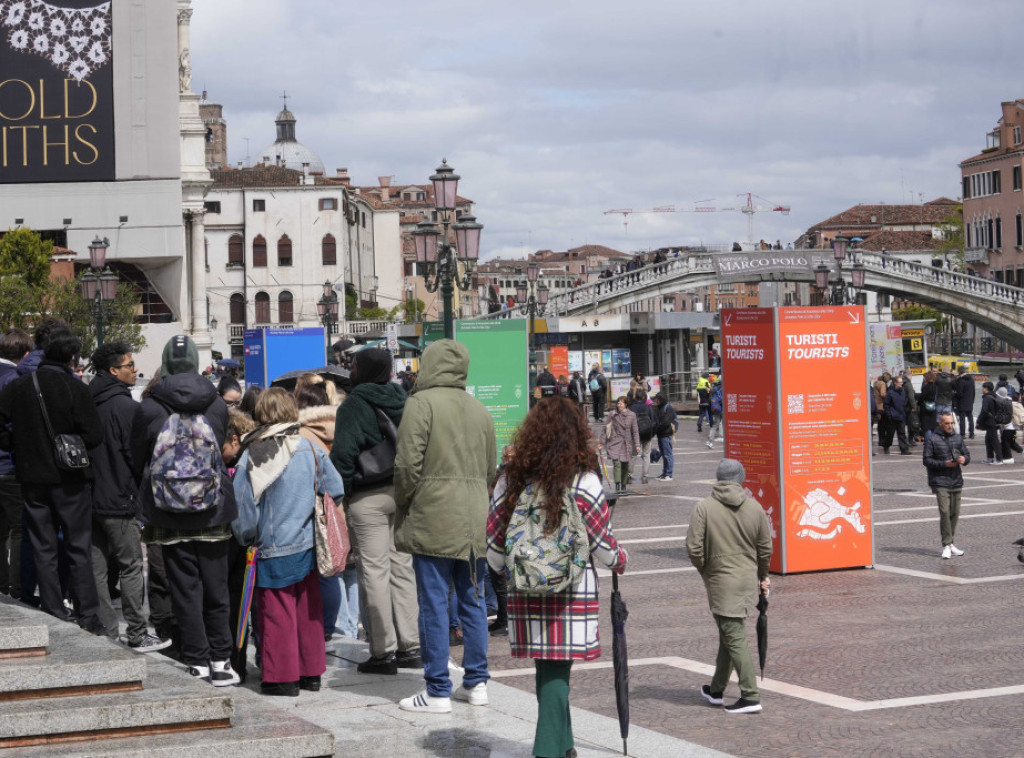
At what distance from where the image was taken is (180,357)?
8445 millimetres

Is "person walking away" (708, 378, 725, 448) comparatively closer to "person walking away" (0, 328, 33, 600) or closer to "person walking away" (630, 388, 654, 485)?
"person walking away" (630, 388, 654, 485)

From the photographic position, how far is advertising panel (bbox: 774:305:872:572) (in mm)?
13586

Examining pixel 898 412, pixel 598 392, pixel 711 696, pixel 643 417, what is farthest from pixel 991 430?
pixel 711 696

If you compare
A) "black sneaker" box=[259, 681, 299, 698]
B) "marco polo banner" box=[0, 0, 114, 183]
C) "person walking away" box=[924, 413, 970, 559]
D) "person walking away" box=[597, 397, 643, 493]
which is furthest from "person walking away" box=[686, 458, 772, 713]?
"marco polo banner" box=[0, 0, 114, 183]

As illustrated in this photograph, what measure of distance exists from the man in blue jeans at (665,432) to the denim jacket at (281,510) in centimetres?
1671

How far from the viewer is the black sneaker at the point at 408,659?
8523 millimetres

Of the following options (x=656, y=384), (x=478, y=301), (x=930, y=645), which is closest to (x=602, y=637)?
(x=930, y=645)

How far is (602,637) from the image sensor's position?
10.5 metres

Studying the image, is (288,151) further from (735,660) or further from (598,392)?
(735,660)

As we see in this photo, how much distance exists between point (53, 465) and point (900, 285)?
227 feet

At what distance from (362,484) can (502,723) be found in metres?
1.79

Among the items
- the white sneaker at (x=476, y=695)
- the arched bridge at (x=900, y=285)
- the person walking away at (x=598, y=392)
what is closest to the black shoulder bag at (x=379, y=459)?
the white sneaker at (x=476, y=695)

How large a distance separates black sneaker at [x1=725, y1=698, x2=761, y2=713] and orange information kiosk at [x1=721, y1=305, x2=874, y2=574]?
215 inches

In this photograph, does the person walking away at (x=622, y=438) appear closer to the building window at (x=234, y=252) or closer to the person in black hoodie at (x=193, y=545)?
the person in black hoodie at (x=193, y=545)
